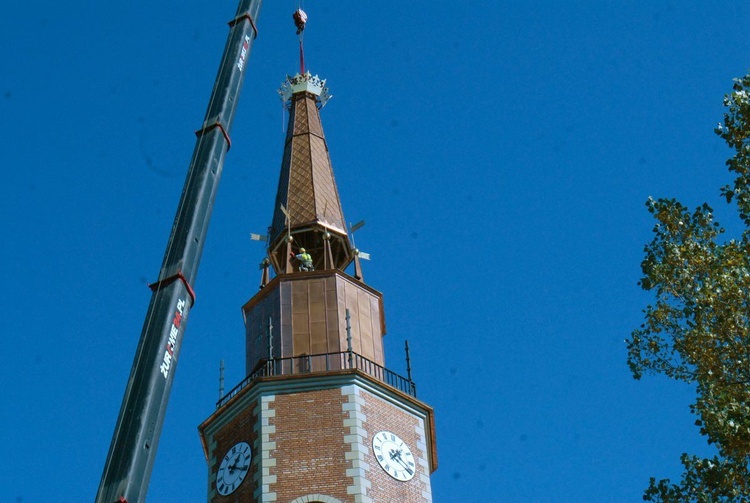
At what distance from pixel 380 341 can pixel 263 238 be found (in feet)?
21.0

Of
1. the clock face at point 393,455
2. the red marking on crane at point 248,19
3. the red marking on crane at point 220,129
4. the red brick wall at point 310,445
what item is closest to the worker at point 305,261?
the red brick wall at point 310,445

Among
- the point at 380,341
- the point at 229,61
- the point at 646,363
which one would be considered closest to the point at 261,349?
the point at 380,341

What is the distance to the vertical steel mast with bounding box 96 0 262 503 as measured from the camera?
21000mm

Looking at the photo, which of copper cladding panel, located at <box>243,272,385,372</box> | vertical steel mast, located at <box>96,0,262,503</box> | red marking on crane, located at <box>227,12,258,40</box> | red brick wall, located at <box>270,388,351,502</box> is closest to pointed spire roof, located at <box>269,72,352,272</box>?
copper cladding panel, located at <box>243,272,385,372</box>

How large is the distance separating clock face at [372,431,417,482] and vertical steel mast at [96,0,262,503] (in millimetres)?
13537

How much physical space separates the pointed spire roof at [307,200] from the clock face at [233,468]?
8219 millimetres

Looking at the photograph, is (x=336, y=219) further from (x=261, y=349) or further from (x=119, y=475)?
(x=119, y=475)

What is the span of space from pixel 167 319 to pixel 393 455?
17.7 m

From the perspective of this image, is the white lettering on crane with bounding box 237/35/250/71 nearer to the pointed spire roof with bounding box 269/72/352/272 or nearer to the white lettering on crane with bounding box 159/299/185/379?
the white lettering on crane with bounding box 159/299/185/379

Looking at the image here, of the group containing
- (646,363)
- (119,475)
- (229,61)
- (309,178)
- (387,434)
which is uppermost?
(309,178)

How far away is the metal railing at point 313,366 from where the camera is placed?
41469 mm

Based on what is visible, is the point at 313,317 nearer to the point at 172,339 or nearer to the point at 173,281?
the point at 173,281

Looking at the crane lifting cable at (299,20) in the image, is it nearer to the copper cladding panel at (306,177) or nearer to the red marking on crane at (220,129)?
the copper cladding panel at (306,177)

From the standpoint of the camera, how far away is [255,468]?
38.8m
